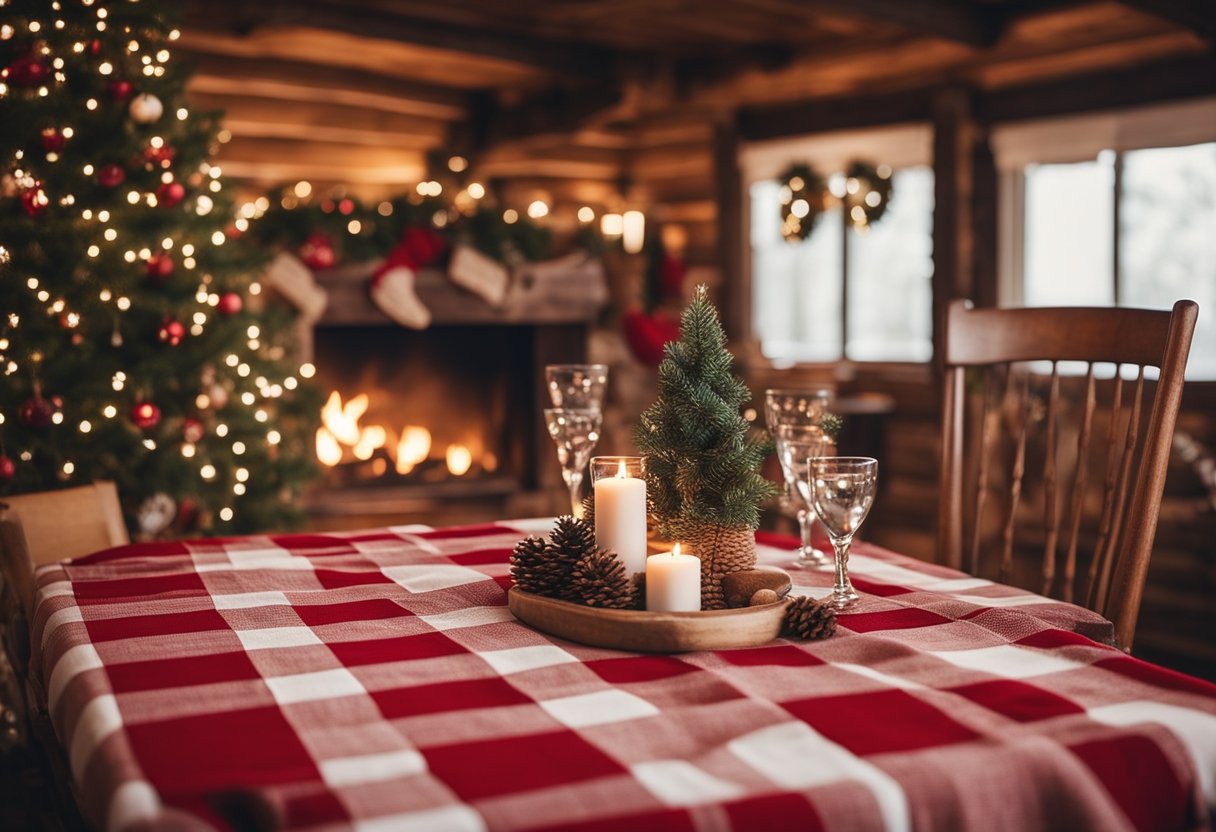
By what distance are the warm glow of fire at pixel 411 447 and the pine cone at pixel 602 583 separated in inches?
164

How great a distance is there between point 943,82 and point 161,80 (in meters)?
3.26

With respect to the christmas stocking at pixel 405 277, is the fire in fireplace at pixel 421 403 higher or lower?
lower

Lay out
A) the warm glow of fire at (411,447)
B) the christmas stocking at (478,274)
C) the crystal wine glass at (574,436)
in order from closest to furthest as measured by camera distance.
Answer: the crystal wine glass at (574,436), the christmas stocking at (478,274), the warm glow of fire at (411,447)

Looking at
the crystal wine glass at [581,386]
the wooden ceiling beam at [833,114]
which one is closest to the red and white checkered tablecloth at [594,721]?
the crystal wine glass at [581,386]

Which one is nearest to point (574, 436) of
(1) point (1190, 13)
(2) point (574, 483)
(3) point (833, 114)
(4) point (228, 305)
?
(2) point (574, 483)

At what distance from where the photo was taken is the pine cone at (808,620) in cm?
125

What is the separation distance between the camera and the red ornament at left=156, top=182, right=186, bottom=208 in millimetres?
3467

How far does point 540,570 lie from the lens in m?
1.33

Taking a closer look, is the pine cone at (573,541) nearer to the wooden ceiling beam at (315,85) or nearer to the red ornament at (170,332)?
the red ornament at (170,332)

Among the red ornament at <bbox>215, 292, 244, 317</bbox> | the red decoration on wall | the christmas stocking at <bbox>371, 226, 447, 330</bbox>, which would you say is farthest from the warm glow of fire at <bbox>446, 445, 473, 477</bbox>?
the red ornament at <bbox>215, 292, 244, 317</bbox>

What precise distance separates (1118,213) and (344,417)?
3.32m

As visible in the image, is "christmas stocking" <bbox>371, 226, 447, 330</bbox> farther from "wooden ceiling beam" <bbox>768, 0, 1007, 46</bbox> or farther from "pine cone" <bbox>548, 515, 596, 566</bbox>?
"pine cone" <bbox>548, 515, 596, 566</bbox>

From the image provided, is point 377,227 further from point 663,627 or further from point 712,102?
point 663,627

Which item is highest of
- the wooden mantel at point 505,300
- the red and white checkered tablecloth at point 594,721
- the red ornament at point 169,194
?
the red ornament at point 169,194
